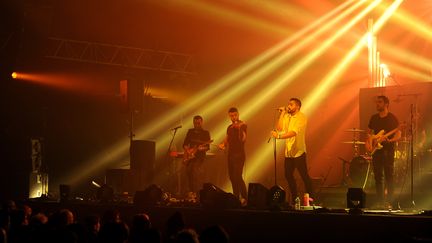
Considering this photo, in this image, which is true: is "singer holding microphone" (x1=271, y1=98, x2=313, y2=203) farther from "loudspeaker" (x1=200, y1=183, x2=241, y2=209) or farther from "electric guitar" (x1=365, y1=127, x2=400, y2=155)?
"loudspeaker" (x1=200, y1=183, x2=241, y2=209)

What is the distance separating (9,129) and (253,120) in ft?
22.7

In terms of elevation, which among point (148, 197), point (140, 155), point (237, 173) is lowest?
point (148, 197)

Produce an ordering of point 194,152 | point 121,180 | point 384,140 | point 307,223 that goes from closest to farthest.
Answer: point 307,223 → point 384,140 → point 194,152 → point 121,180

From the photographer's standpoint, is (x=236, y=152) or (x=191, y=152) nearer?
(x=236, y=152)

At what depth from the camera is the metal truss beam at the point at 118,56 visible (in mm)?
16250

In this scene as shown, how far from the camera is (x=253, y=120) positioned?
60.0ft

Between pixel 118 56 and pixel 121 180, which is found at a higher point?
pixel 118 56

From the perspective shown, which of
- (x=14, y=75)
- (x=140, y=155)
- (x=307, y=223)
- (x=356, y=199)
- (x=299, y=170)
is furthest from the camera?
(x=14, y=75)

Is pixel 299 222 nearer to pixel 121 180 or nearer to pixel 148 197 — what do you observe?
pixel 148 197

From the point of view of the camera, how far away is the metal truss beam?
16.2 meters

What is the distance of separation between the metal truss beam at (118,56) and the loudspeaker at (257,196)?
28.3ft

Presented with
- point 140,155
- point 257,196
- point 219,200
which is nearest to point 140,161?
point 140,155

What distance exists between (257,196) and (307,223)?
1.61 metres

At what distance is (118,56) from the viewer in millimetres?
17375
